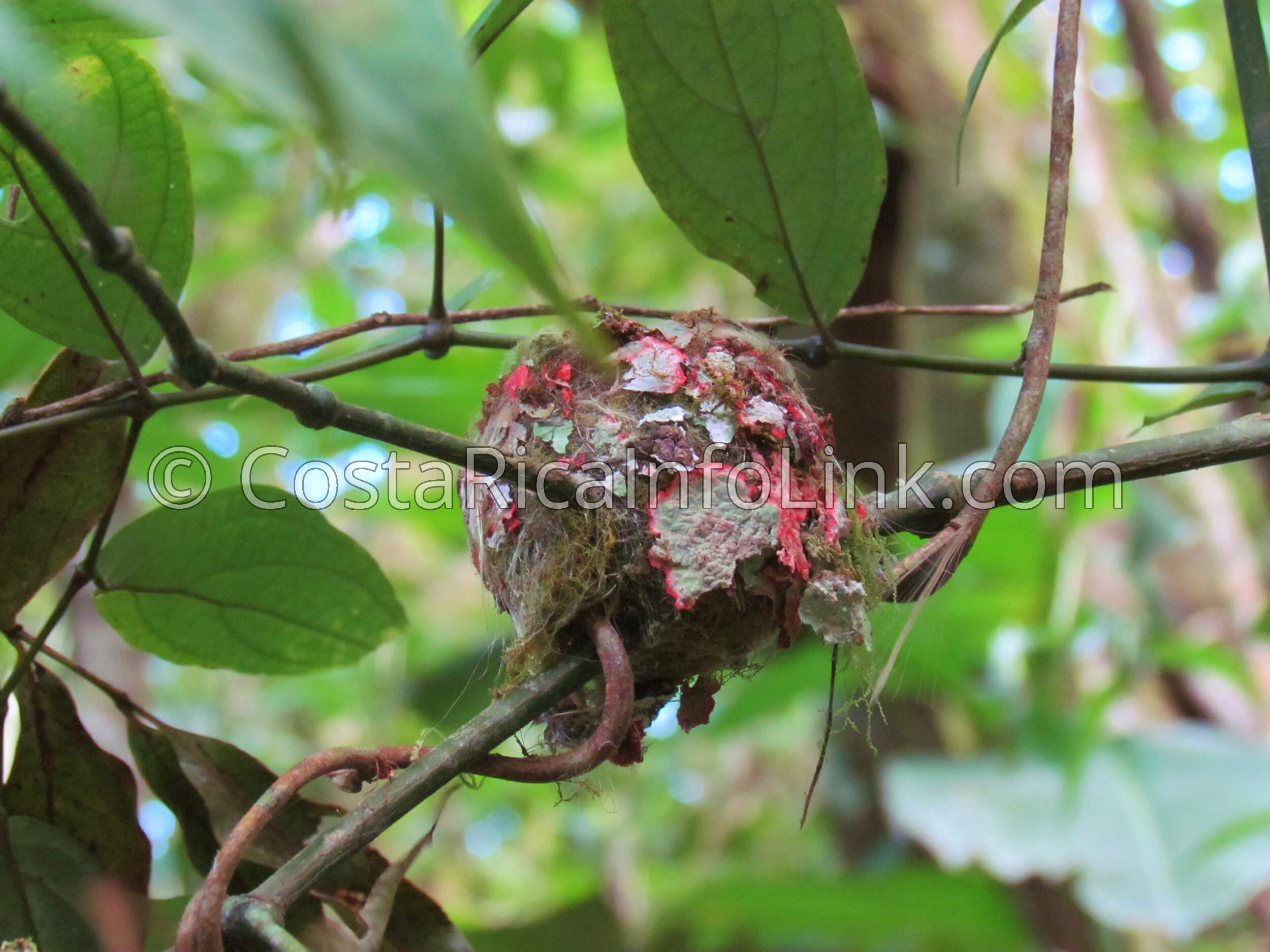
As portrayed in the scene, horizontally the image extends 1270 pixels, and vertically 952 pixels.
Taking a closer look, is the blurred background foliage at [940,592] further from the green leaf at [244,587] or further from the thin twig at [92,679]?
the thin twig at [92,679]

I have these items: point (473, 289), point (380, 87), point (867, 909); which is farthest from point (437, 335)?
point (867, 909)

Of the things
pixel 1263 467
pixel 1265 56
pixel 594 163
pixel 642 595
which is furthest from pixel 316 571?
pixel 594 163

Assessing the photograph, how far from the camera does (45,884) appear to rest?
0.77 m

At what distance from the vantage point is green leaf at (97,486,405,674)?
875 millimetres

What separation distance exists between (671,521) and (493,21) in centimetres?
37

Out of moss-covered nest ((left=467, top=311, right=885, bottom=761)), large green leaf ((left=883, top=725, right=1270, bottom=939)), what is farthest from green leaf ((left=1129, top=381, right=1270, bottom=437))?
large green leaf ((left=883, top=725, right=1270, bottom=939))

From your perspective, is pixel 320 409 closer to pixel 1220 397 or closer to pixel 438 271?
pixel 438 271

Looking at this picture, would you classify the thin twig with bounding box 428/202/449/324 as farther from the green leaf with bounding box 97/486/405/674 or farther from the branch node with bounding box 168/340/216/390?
the branch node with bounding box 168/340/216/390

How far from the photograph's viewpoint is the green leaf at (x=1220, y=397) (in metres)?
0.83

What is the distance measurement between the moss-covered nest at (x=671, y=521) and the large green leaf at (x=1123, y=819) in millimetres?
1418

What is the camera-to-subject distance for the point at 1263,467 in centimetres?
319

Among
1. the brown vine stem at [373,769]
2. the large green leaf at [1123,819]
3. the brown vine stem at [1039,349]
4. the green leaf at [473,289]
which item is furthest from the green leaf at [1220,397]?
the large green leaf at [1123,819]

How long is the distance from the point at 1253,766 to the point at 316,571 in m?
2.02

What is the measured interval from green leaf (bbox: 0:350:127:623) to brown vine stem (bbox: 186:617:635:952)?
11.7 inches
